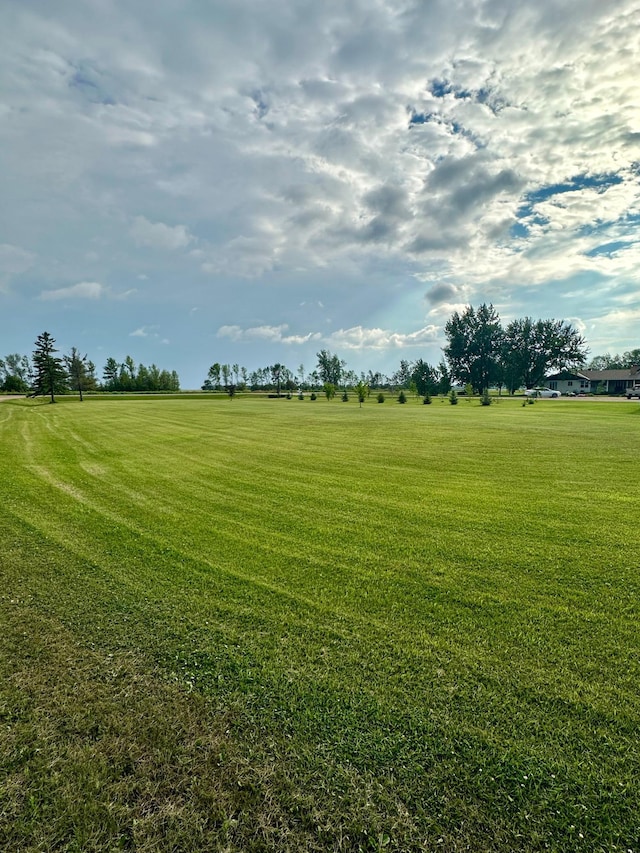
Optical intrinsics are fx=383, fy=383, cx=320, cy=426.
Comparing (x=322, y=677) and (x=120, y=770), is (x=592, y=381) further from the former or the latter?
(x=120, y=770)

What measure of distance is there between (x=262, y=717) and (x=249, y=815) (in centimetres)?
60

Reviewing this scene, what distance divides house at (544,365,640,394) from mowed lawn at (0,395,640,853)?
83015 millimetres

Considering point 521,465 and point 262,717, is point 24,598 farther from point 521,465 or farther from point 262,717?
point 521,465

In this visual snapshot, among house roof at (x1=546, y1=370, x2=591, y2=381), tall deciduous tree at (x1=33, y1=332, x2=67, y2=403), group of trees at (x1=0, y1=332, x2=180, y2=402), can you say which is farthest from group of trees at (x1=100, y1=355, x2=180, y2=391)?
house roof at (x1=546, y1=370, x2=591, y2=381)

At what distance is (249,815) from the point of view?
207 centimetres

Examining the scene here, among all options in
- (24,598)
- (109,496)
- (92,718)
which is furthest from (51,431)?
(92,718)

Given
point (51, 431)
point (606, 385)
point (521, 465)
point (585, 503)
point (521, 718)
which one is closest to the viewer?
point (521, 718)

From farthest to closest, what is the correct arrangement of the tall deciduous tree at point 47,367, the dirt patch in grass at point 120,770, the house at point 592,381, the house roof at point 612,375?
1. the house at point 592,381
2. the house roof at point 612,375
3. the tall deciduous tree at point 47,367
4. the dirt patch in grass at point 120,770

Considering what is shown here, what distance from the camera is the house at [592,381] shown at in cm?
7431

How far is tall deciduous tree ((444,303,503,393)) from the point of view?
77.9 m

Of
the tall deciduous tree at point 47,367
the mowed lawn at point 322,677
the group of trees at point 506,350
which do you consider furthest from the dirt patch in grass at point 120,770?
the group of trees at point 506,350

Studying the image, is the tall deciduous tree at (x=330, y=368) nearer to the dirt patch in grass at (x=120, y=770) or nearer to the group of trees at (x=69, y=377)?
the group of trees at (x=69, y=377)

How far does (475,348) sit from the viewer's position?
3105 inches

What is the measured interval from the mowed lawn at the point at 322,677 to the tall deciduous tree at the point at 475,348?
7820 centimetres
